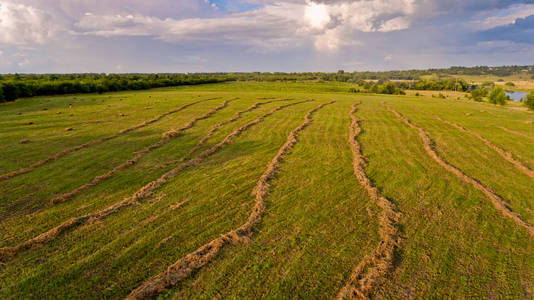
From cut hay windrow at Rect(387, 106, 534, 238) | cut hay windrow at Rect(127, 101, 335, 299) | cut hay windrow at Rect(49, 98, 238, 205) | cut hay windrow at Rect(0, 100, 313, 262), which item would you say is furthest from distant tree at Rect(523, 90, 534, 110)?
cut hay windrow at Rect(0, 100, 313, 262)

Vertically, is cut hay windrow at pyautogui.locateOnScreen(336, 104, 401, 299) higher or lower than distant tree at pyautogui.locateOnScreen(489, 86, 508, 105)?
lower

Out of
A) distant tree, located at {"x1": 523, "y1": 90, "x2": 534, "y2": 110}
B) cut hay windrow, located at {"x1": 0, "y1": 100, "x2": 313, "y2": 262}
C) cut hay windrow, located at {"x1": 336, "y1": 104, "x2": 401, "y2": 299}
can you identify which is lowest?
cut hay windrow, located at {"x1": 336, "y1": 104, "x2": 401, "y2": 299}

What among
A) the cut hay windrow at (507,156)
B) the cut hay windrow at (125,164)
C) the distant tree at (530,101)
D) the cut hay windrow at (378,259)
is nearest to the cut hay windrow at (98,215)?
the cut hay windrow at (125,164)

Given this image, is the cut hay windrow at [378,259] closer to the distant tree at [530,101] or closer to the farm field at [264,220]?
the farm field at [264,220]

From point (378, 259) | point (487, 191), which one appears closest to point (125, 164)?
point (378, 259)

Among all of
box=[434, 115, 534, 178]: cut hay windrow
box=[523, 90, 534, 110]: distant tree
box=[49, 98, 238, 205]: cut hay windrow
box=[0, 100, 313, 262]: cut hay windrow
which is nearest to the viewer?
box=[0, 100, 313, 262]: cut hay windrow

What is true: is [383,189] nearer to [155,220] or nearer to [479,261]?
[479,261]

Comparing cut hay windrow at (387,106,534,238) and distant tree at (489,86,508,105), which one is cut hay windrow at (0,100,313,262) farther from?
distant tree at (489,86,508,105)

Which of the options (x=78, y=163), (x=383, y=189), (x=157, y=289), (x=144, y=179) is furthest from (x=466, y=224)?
(x=78, y=163)
